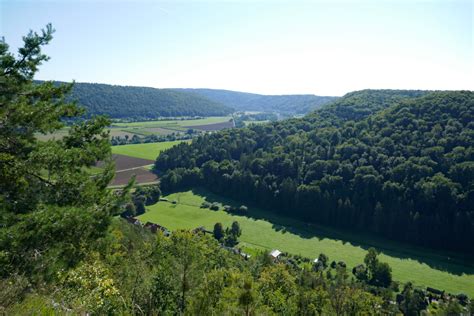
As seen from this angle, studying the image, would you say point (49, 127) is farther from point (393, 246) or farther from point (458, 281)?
Answer: point (393, 246)

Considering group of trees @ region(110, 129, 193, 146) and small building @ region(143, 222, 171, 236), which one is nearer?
small building @ region(143, 222, 171, 236)

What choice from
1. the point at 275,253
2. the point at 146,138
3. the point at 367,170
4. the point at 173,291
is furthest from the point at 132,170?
the point at 173,291

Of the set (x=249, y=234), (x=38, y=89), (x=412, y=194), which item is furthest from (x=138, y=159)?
(x=38, y=89)

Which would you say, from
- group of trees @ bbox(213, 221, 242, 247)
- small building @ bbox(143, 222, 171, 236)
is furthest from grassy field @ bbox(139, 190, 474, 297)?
small building @ bbox(143, 222, 171, 236)

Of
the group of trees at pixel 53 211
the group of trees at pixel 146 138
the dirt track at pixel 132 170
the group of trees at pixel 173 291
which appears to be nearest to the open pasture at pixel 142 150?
the dirt track at pixel 132 170

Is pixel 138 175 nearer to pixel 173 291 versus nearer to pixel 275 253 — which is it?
pixel 275 253

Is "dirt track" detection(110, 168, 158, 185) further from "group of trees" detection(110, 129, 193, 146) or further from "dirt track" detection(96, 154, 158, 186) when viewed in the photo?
"group of trees" detection(110, 129, 193, 146)

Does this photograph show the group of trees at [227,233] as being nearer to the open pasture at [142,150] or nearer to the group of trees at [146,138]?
the open pasture at [142,150]
